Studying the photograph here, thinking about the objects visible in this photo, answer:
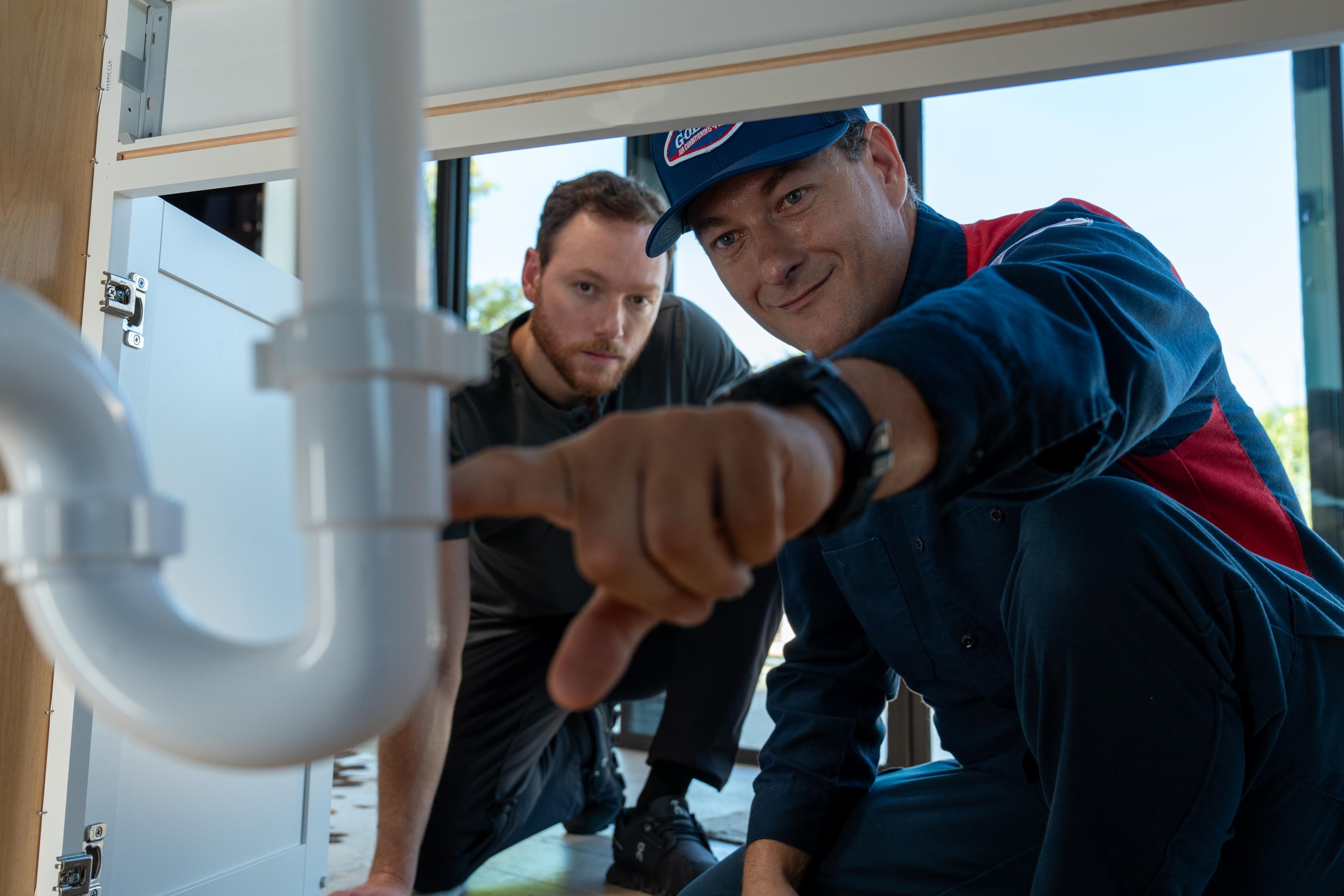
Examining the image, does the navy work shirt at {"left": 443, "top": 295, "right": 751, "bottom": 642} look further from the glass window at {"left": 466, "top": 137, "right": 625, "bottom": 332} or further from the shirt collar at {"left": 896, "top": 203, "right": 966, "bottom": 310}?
the glass window at {"left": 466, "top": 137, "right": 625, "bottom": 332}

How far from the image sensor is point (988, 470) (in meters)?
0.43

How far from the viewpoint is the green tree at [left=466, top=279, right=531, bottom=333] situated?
2.82m

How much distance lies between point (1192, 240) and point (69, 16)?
191 cm

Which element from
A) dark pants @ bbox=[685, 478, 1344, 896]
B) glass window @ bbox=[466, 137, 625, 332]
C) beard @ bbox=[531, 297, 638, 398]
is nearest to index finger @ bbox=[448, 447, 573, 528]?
dark pants @ bbox=[685, 478, 1344, 896]

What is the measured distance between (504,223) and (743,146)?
6.32 feet

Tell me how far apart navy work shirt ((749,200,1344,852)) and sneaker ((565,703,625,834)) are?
63cm

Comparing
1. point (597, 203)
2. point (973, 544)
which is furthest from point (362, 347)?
point (597, 203)

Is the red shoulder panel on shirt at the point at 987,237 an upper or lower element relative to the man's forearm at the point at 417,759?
upper

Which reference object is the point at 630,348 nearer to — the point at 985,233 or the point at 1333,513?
the point at 985,233

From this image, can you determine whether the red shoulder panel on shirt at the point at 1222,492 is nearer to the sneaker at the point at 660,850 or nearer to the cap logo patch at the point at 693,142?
the cap logo patch at the point at 693,142

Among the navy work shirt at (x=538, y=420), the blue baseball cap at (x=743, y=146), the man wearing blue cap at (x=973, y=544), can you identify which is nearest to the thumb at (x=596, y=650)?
the man wearing blue cap at (x=973, y=544)

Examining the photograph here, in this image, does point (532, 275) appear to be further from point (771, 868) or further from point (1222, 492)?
point (1222, 492)

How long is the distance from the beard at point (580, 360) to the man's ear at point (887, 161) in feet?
1.91

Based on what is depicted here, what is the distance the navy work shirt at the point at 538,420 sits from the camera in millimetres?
1563
